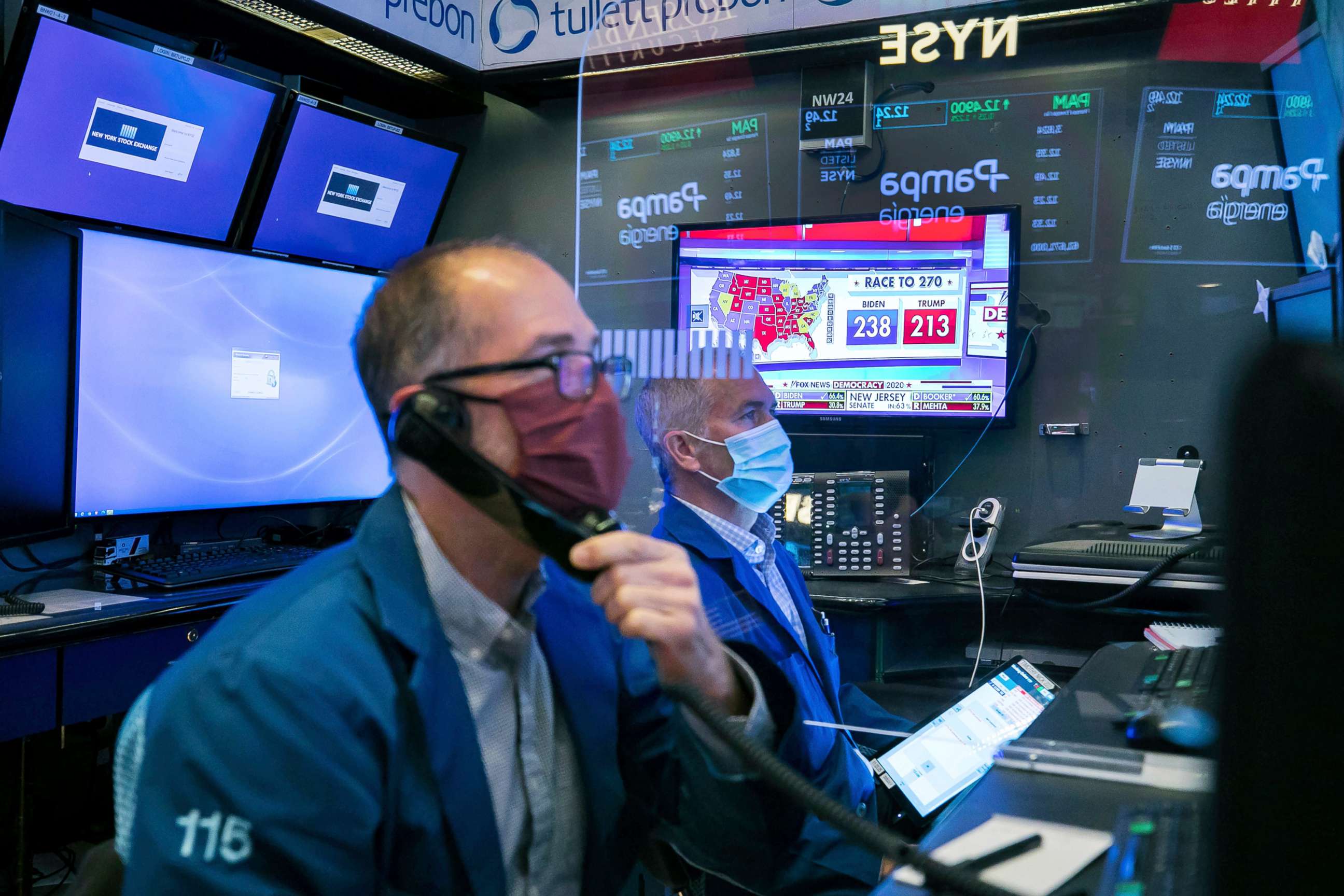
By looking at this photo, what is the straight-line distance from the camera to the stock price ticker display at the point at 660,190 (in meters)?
0.86

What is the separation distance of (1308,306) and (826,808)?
48 centimetres

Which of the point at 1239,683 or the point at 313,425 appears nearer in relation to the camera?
the point at 1239,683

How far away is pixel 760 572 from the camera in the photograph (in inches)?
37.2

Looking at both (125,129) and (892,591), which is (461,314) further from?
(125,129)

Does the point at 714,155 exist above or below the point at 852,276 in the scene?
above

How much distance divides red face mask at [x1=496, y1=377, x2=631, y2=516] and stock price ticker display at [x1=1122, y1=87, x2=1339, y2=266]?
0.45 m

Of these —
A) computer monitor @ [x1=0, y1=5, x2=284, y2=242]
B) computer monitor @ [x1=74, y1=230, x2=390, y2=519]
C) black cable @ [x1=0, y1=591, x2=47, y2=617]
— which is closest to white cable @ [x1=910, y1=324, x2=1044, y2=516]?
computer monitor @ [x1=74, y1=230, x2=390, y2=519]

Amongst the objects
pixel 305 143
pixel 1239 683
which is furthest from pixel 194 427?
pixel 1239 683

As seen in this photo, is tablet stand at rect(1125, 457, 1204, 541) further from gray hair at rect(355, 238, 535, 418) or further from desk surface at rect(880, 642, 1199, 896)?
gray hair at rect(355, 238, 535, 418)

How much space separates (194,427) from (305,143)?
1.01 metres

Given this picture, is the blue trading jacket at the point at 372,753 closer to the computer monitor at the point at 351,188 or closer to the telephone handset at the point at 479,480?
the telephone handset at the point at 479,480

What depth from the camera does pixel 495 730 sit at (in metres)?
0.88

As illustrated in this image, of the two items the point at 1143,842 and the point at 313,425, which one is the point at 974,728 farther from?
the point at 313,425

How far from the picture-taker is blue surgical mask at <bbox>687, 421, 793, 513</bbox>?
0.95 m
